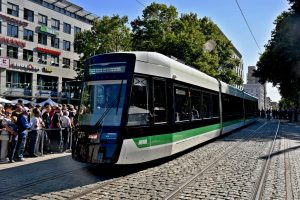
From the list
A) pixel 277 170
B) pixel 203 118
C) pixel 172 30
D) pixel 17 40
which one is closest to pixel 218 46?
pixel 172 30

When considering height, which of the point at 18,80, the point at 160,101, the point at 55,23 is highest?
the point at 55,23

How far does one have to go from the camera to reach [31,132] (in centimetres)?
1209

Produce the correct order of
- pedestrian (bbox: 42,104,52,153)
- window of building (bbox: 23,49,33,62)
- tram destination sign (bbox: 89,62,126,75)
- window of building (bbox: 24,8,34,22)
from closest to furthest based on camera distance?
tram destination sign (bbox: 89,62,126,75) → pedestrian (bbox: 42,104,52,153) → window of building (bbox: 23,49,33,62) → window of building (bbox: 24,8,34,22)

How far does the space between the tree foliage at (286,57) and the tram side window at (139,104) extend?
28527 millimetres

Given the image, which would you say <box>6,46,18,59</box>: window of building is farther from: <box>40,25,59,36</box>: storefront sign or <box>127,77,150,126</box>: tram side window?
<box>127,77,150,126</box>: tram side window

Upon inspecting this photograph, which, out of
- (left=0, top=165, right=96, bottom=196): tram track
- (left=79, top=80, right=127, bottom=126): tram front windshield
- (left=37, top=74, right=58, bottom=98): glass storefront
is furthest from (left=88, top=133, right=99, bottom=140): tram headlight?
(left=37, top=74, right=58, bottom=98): glass storefront

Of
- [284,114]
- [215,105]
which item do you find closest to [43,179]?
[215,105]

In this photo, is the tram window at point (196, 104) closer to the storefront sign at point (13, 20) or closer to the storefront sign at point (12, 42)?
the storefront sign at point (12, 42)

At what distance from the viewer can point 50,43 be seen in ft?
169

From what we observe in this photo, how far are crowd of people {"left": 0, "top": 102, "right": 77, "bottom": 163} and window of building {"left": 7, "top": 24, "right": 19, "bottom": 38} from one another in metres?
→ 33.4

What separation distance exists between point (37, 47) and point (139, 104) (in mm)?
42951

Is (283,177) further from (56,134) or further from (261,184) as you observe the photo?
(56,134)

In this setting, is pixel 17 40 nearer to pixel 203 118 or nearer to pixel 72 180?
pixel 203 118

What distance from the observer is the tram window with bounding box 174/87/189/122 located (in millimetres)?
10961
